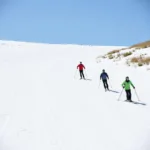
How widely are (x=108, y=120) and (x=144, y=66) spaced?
1661 cm

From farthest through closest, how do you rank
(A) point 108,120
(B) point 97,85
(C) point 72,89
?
1. (B) point 97,85
2. (C) point 72,89
3. (A) point 108,120

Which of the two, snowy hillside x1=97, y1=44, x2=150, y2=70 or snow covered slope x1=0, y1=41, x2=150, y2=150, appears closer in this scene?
snow covered slope x1=0, y1=41, x2=150, y2=150

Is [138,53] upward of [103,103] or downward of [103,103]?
upward

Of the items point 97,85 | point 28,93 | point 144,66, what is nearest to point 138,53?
point 144,66

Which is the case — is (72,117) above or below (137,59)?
below

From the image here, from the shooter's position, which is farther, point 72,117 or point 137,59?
point 137,59

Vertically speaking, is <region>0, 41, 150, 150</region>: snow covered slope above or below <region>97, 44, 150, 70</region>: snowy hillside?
below

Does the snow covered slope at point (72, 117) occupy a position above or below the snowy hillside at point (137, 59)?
below

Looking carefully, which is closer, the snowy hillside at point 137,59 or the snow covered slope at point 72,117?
the snow covered slope at point 72,117

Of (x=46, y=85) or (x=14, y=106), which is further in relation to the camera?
(x=46, y=85)

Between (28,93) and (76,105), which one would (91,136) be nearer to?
(76,105)

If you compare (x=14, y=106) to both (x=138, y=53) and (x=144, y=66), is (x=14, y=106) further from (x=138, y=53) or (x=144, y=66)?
(x=138, y=53)

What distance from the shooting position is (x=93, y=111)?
1563 centimetres

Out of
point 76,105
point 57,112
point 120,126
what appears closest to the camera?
point 120,126
